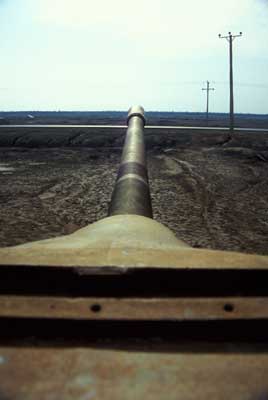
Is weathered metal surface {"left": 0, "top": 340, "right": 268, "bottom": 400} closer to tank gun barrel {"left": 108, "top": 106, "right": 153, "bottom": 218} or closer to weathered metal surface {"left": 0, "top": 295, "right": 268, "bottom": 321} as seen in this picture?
weathered metal surface {"left": 0, "top": 295, "right": 268, "bottom": 321}

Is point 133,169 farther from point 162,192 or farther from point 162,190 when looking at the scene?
point 162,190

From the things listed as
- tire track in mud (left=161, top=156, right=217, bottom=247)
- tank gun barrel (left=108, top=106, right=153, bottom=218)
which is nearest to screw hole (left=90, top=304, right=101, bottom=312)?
tank gun barrel (left=108, top=106, right=153, bottom=218)

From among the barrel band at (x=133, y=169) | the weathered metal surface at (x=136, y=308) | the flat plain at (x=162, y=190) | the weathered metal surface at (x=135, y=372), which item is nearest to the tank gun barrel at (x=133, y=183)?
the barrel band at (x=133, y=169)

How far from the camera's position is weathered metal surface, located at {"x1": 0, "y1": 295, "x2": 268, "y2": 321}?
1.15 metres

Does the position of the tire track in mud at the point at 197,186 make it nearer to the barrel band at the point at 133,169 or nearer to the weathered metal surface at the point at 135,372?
the barrel band at the point at 133,169

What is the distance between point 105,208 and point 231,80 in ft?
71.2

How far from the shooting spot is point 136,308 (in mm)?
1186

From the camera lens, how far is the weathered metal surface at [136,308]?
115 cm

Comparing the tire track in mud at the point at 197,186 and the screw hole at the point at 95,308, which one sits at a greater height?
the screw hole at the point at 95,308

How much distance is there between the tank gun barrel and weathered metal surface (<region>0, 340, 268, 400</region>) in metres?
2.34

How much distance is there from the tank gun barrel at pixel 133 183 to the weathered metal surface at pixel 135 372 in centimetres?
234

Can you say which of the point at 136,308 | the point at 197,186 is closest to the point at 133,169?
the point at 136,308

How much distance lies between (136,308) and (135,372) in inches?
9.3

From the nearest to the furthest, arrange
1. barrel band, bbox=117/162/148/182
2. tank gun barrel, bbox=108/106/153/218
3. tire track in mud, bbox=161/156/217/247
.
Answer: tank gun barrel, bbox=108/106/153/218
barrel band, bbox=117/162/148/182
tire track in mud, bbox=161/156/217/247
